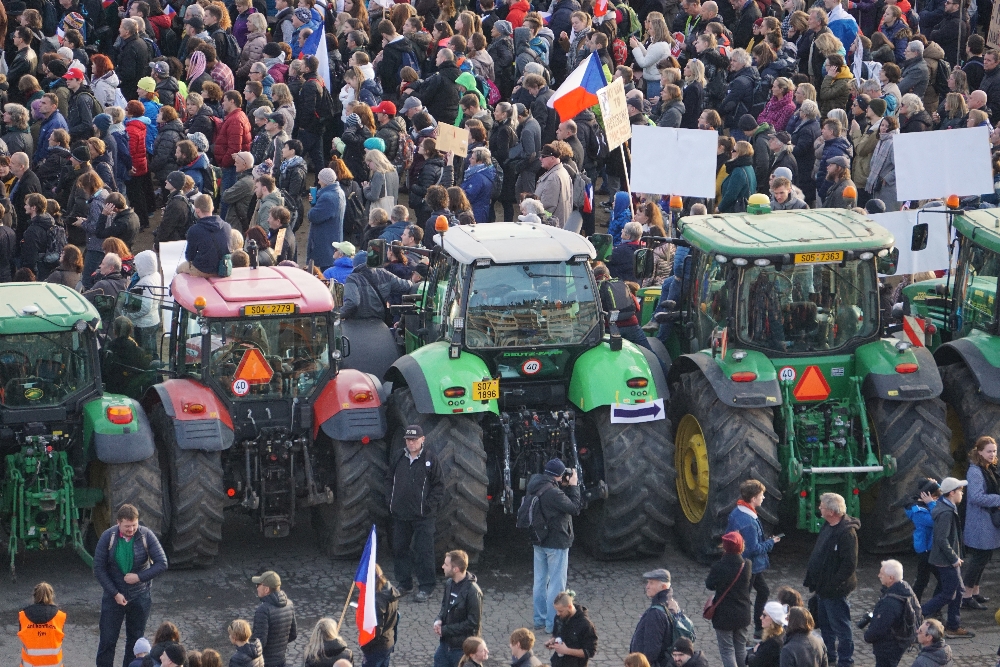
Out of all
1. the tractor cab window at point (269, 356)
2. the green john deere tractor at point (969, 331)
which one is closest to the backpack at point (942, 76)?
the green john deere tractor at point (969, 331)

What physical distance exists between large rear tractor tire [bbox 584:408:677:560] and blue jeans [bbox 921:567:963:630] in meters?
1.98

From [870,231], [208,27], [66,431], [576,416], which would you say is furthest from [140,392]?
[208,27]

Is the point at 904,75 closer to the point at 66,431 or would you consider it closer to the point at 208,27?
the point at 208,27

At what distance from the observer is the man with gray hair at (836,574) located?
10898mm

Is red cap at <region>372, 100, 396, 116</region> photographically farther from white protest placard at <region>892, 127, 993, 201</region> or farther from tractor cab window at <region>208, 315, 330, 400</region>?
tractor cab window at <region>208, 315, 330, 400</region>

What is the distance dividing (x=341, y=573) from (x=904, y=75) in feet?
39.5

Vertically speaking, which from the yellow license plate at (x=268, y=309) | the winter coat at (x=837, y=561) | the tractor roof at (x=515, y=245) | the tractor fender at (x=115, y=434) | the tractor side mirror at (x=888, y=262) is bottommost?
the winter coat at (x=837, y=561)

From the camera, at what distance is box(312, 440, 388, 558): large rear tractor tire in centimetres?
1237

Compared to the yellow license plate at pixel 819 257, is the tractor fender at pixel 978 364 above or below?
below

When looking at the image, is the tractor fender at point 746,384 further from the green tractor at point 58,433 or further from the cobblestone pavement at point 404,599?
the green tractor at point 58,433

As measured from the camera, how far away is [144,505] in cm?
1196

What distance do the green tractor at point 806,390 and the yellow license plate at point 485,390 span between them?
1539 mm

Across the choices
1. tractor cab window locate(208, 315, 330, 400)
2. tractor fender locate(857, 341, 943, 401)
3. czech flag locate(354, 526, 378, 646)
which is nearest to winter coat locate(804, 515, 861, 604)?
tractor fender locate(857, 341, 943, 401)

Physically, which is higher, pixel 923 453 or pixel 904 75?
pixel 904 75
